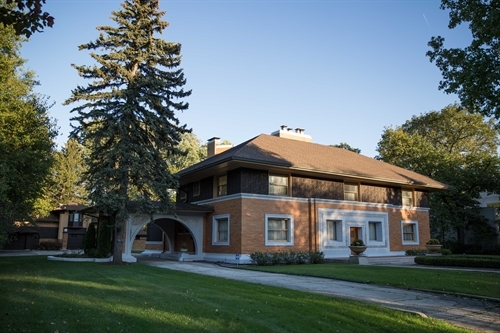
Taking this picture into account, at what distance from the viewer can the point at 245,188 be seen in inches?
869

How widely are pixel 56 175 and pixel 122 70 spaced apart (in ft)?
132

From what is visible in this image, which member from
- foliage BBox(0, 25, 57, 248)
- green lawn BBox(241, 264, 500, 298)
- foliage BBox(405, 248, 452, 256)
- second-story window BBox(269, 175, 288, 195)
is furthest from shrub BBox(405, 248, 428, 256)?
foliage BBox(0, 25, 57, 248)

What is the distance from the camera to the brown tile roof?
22062 millimetres

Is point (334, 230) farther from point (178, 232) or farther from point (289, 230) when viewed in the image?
point (178, 232)

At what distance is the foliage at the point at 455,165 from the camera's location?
35125 mm

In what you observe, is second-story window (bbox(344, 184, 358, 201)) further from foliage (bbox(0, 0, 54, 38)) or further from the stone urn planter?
foliage (bbox(0, 0, 54, 38))

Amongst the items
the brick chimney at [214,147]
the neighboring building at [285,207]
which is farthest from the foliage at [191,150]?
the neighboring building at [285,207]

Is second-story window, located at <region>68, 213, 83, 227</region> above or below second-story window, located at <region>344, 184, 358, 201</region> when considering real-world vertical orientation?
below

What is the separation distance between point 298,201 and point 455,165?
21.5 m

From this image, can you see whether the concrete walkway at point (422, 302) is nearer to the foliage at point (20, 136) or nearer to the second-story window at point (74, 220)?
the foliage at point (20, 136)

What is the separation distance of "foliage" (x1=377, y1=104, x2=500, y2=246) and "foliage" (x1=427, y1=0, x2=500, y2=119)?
15.9m

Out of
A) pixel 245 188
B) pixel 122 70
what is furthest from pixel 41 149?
pixel 245 188

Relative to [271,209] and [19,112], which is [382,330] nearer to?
[271,209]

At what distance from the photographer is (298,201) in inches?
945
